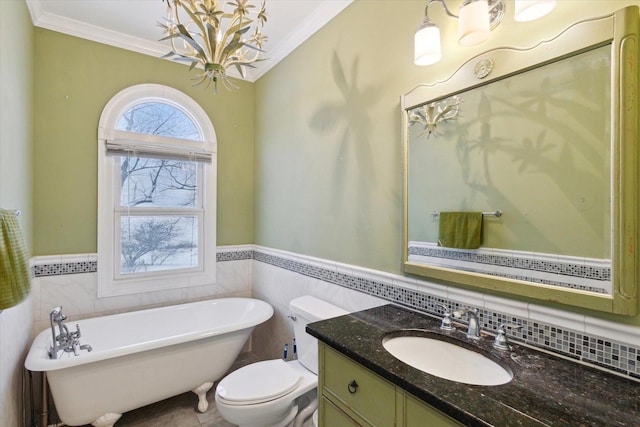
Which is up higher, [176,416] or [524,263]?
[524,263]

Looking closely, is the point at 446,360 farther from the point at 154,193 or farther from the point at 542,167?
the point at 154,193

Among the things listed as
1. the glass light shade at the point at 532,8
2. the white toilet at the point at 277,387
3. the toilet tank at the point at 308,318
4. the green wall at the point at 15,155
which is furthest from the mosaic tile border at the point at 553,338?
the green wall at the point at 15,155

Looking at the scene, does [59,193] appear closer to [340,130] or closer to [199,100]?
[199,100]

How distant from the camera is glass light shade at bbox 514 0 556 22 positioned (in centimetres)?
101

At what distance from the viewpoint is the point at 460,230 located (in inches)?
54.6

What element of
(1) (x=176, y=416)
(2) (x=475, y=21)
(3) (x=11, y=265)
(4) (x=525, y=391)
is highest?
(2) (x=475, y=21)

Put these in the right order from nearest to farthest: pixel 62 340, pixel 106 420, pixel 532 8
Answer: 1. pixel 532 8
2. pixel 106 420
3. pixel 62 340

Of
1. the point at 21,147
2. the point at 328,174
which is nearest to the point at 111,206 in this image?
the point at 21,147

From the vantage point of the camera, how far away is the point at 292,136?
259cm

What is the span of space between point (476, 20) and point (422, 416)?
1347 millimetres

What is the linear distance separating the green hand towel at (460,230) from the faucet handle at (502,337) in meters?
0.32

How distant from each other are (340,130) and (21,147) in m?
1.99

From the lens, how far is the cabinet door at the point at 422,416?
85 cm

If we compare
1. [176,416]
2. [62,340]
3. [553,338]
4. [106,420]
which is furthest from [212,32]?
[176,416]
